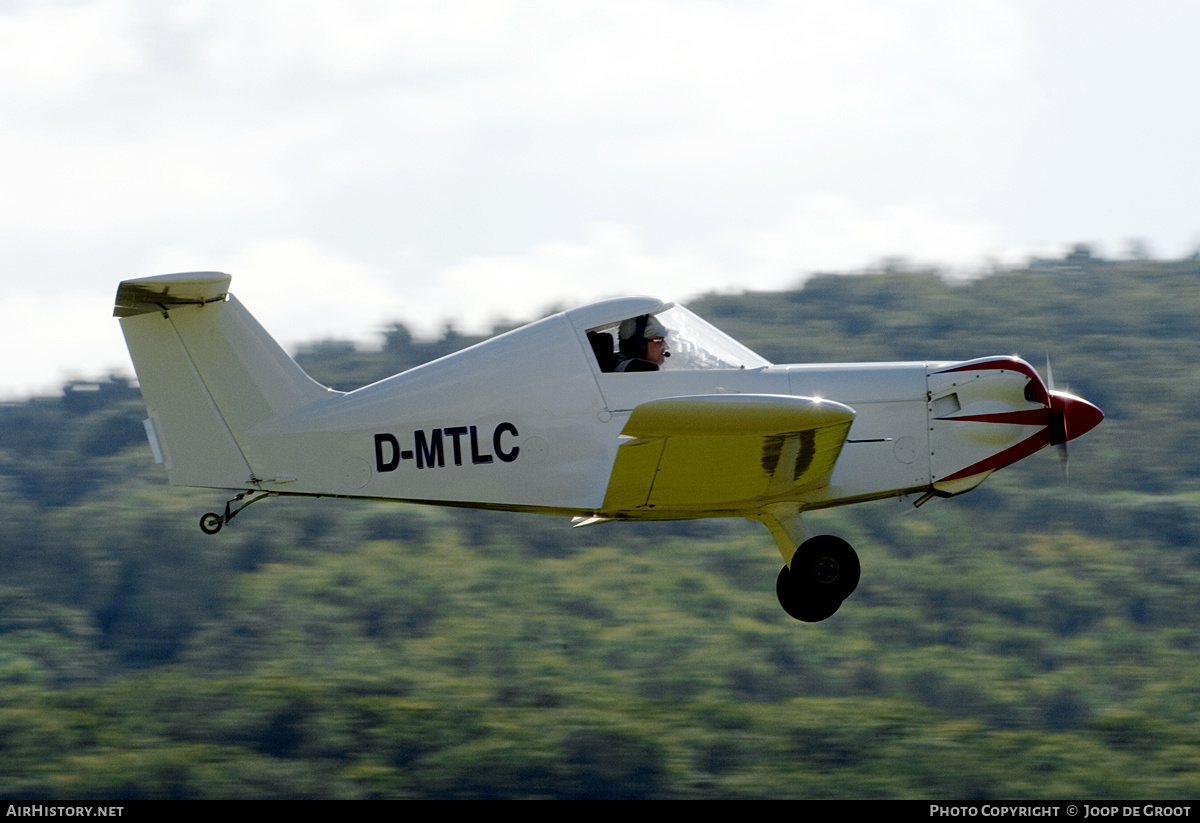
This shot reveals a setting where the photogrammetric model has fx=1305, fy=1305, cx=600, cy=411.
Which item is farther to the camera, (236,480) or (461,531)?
(461,531)

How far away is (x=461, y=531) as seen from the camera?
59.0 meters

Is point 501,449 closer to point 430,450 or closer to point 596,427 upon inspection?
point 430,450

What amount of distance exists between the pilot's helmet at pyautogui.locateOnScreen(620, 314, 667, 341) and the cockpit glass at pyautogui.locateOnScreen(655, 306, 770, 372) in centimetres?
5

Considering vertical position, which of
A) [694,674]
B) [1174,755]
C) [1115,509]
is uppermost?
[1115,509]

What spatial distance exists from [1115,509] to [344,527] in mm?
35935

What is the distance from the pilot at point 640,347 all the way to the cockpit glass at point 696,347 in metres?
0.06

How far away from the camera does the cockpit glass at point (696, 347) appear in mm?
9359

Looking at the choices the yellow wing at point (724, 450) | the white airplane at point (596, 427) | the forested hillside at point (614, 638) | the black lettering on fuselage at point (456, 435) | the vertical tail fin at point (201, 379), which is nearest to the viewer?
the yellow wing at point (724, 450)

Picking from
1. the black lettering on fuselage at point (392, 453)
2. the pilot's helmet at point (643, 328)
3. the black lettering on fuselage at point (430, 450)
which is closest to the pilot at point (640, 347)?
the pilot's helmet at point (643, 328)

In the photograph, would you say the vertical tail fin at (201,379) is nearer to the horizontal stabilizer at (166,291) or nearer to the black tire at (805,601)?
the horizontal stabilizer at (166,291)

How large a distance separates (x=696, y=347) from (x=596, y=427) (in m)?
0.95

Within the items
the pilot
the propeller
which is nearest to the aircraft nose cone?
the propeller

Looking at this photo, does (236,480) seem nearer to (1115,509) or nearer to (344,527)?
(344,527)

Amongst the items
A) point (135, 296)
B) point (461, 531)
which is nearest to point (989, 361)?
point (135, 296)
